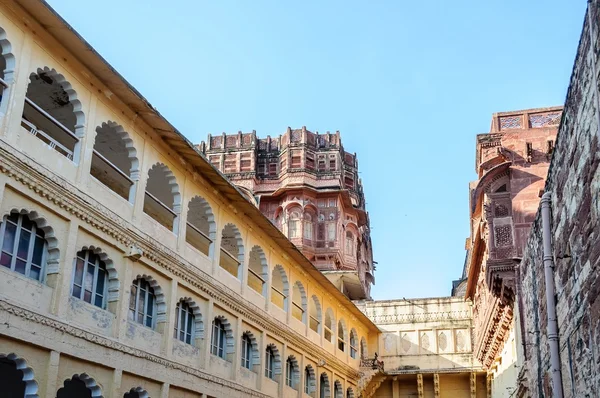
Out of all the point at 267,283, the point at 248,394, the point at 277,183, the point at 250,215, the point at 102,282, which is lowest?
the point at 248,394

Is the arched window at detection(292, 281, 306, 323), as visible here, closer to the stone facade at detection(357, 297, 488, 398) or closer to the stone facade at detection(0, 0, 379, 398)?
the stone facade at detection(0, 0, 379, 398)

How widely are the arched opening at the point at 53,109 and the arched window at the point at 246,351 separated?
714 centimetres

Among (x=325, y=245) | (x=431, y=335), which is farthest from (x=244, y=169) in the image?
(x=431, y=335)

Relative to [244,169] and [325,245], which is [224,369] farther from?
[244,169]

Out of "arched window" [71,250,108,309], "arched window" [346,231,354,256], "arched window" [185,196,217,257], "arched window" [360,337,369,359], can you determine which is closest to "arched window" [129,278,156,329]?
"arched window" [71,250,108,309]

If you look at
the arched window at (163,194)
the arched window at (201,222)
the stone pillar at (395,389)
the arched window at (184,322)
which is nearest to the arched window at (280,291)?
the arched window at (201,222)

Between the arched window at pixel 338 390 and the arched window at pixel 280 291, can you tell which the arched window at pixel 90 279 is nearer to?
the arched window at pixel 280 291

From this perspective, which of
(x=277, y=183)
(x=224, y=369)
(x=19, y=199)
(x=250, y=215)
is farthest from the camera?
(x=277, y=183)

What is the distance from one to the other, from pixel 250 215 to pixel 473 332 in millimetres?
14969

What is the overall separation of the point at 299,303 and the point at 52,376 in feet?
49.2

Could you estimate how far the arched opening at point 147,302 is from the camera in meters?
14.8

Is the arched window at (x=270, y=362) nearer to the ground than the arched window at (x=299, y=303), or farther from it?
nearer to the ground

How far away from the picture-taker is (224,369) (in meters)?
18.2

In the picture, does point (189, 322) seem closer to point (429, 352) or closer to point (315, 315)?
point (315, 315)
